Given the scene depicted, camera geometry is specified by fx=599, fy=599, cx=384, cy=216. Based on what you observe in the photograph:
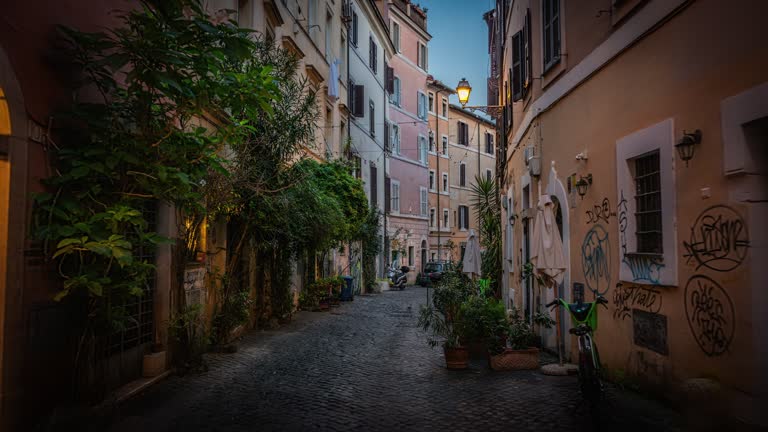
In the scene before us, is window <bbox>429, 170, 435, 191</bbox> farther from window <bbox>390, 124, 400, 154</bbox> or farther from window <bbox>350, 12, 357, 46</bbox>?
window <bbox>350, 12, 357, 46</bbox>

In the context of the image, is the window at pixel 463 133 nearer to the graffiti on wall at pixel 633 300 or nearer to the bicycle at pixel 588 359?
the graffiti on wall at pixel 633 300

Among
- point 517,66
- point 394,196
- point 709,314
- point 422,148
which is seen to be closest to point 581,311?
point 709,314

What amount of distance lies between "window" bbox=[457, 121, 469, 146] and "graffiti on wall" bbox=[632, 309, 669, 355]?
36.8 metres

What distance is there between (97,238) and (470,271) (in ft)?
29.0

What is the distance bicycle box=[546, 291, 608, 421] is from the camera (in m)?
5.73

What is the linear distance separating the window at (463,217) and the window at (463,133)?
187 inches

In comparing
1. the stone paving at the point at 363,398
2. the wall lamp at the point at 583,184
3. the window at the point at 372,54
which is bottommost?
the stone paving at the point at 363,398

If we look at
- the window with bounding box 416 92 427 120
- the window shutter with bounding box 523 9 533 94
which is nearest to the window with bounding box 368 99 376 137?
the window with bounding box 416 92 427 120

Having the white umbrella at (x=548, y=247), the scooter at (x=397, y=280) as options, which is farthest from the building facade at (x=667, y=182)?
the scooter at (x=397, y=280)

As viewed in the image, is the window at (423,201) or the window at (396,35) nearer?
the window at (396,35)

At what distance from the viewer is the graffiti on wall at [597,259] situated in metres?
7.79

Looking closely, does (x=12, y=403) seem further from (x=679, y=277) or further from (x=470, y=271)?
(x=470, y=271)

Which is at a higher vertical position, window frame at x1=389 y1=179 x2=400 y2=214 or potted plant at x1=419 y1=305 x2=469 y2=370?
window frame at x1=389 y1=179 x2=400 y2=214

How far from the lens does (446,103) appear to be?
41.8 meters
